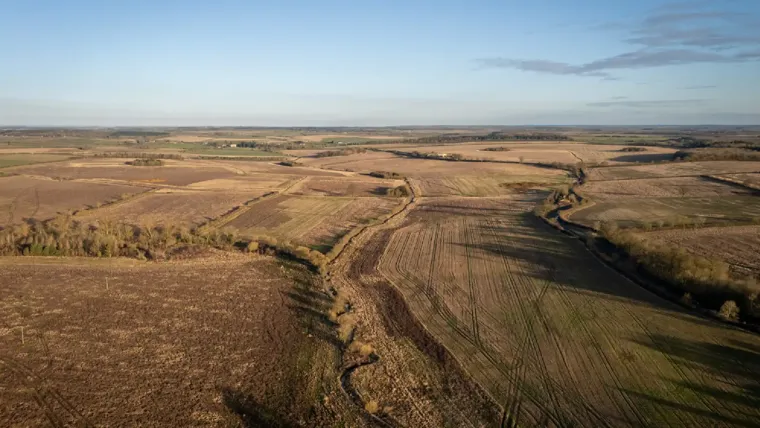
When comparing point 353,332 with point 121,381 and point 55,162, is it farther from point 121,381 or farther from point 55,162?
point 55,162

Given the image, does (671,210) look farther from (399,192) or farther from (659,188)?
(399,192)

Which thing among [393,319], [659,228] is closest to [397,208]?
[659,228]

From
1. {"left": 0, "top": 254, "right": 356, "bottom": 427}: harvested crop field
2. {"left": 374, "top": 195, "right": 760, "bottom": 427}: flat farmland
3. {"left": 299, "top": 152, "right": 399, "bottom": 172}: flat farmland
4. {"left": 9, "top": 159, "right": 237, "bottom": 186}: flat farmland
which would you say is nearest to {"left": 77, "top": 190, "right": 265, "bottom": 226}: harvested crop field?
{"left": 9, "top": 159, "right": 237, "bottom": 186}: flat farmland

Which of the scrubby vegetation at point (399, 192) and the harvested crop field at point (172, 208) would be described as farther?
the scrubby vegetation at point (399, 192)

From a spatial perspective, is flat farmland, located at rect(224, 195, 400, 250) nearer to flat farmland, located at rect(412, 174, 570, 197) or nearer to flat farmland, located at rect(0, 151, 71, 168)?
flat farmland, located at rect(412, 174, 570, 197)

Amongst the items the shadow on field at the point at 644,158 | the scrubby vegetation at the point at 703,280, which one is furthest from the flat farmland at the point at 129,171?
the shadow on field at the point at 644,158

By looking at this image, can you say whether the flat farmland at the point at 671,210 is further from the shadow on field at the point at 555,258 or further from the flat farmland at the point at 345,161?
the flat farmland at the point at 345,161

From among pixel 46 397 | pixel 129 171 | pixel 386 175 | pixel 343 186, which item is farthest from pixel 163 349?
pixel 129 171
